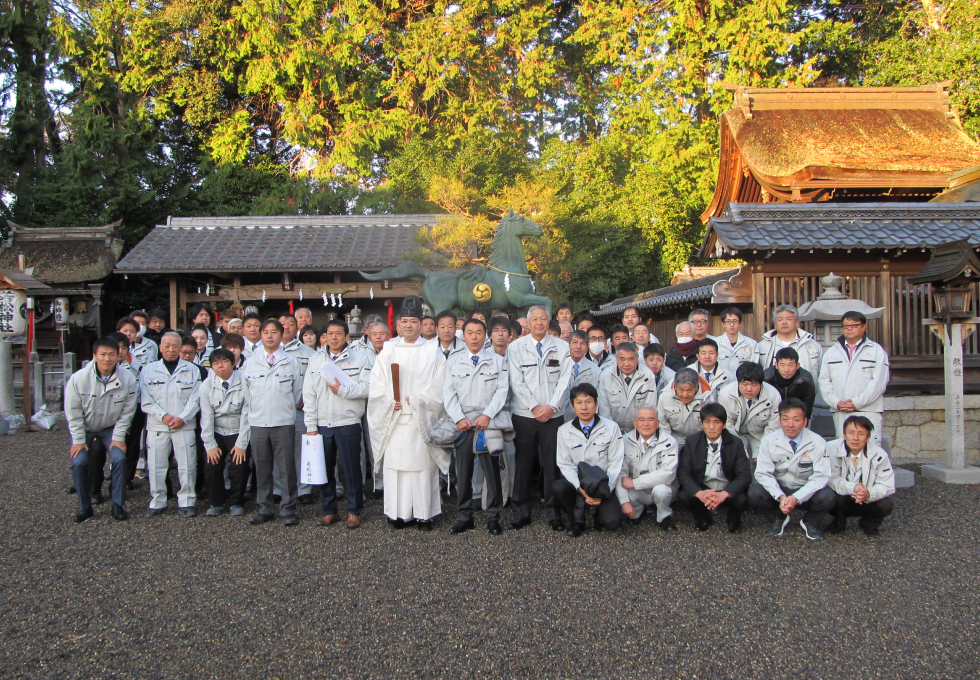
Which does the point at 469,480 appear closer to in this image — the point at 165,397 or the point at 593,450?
the point at 593,450

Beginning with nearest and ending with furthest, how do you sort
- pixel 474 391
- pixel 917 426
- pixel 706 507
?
pixel 706 507 → pixel 474 391 → pixel 917 426

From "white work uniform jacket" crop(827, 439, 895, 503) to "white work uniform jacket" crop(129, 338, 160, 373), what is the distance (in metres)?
6.00

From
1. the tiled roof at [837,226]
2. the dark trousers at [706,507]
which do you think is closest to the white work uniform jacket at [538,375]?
the dark trousers at [706,507]

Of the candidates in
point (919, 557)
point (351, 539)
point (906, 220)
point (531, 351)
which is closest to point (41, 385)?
point (351, 539)

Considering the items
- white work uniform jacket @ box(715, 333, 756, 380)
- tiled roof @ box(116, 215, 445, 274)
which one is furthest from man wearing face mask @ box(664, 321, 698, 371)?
tiled roof @ box(116, 215, 445, 274)

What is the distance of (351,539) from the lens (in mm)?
4543

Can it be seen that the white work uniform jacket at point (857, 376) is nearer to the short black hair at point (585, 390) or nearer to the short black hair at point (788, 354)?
the short black hair at point (788, 354)

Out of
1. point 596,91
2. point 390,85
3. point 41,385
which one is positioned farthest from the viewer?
point 596,91

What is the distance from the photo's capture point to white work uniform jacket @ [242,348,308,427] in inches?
194

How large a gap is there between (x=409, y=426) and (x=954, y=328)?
5186 mm

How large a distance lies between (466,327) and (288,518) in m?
1.98

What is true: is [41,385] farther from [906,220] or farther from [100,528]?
[906,220]

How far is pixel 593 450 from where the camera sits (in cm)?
457

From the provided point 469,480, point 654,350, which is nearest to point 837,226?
point 654,350
